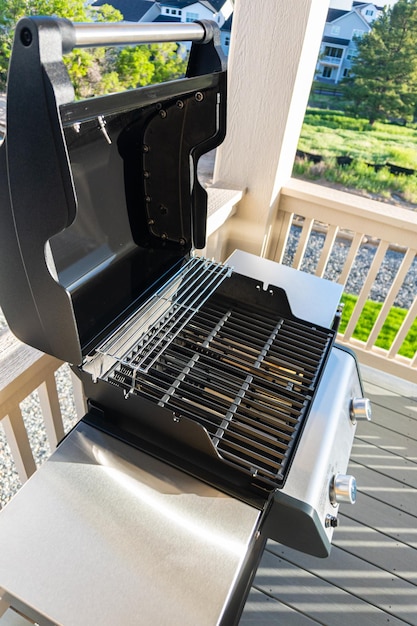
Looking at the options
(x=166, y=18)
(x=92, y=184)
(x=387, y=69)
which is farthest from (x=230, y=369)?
(x=387, y=69)

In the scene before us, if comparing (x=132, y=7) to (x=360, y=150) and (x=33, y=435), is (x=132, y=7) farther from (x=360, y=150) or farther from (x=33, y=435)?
(x=33, y=435)

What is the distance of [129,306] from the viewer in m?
1.02

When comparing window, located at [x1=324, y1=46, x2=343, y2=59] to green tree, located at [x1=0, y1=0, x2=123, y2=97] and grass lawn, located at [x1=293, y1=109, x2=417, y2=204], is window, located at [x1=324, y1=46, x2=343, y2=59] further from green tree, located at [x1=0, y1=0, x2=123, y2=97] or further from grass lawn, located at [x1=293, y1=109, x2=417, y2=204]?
green tree, located at [x1=0, y1=0, x2=123, y2=97]

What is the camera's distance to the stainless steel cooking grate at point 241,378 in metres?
0.86

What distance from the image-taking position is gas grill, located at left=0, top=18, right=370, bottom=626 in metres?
0.60

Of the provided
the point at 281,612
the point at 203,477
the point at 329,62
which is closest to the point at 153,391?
the point at 203,477

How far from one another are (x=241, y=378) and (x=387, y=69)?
1.37 meters

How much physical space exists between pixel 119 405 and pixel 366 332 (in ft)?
8.75

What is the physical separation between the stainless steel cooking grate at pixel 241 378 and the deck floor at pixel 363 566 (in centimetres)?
79

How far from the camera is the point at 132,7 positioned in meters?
1.05

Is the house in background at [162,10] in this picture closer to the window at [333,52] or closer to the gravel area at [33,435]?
the window at [333,52]

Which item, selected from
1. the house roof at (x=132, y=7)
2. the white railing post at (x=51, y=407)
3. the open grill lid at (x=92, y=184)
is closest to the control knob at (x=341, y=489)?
the open grill lid at (x=92, y=184)

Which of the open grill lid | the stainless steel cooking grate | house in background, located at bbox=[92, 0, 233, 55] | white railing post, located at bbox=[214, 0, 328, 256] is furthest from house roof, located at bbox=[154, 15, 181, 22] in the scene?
the stainless steel cooking grate

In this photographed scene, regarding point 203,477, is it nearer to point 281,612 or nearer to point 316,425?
point 316,425
